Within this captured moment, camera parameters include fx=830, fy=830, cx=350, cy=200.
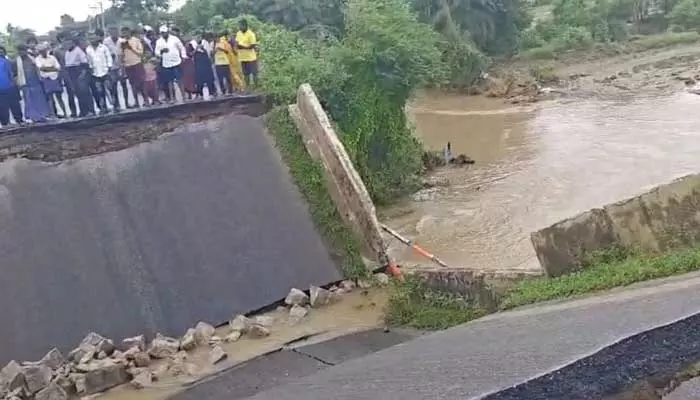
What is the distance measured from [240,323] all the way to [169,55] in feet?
17.3

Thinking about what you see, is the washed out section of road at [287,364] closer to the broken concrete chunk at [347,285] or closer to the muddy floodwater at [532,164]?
the broken concrete chunk at [347,285]

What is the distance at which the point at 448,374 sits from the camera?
470cm

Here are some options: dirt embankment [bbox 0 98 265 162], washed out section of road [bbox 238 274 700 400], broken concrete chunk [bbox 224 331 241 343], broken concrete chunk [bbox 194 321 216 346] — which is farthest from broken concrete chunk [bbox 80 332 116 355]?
washed out section of road [bbox 238 274 700 400]

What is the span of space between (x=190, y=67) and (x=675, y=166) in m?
10.4

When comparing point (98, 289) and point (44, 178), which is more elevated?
point (44, 178)

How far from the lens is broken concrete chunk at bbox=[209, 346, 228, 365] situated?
9297 millimetres

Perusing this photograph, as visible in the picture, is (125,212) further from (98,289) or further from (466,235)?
(466,235)

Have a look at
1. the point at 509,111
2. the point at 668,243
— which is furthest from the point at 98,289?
the point at 509,111

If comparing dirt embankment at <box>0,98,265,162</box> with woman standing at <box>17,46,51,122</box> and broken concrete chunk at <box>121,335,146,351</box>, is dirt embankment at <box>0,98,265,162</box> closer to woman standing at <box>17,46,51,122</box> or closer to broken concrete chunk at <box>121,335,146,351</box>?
woman standing at <box>17,46,51,122</box>

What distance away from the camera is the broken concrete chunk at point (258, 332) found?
9.88 metres

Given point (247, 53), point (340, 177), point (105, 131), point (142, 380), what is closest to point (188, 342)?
point (142, 380)

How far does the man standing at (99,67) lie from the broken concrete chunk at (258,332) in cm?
474

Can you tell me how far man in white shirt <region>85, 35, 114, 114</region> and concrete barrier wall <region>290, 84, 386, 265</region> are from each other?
293cm

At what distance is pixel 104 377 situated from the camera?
29.3 feet
